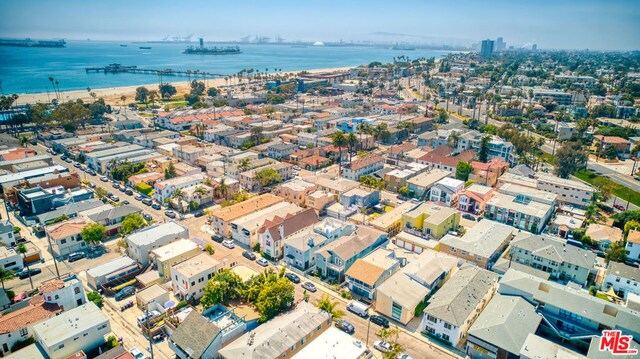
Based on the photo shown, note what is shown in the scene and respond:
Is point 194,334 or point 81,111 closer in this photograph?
point 194,334

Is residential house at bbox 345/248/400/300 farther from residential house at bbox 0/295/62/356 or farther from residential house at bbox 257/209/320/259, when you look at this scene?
residential house at bbox 0/295/62/356

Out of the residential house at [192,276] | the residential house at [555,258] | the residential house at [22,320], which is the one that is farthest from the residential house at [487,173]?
the residential house at [22,320]

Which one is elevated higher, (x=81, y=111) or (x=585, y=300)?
(x=81, y=111)

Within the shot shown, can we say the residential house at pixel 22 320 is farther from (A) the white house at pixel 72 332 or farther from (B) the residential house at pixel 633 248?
(B) the residential house at pixel 633 248

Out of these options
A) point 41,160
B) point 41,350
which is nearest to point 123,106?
point 41,160

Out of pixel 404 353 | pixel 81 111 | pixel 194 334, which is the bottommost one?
pixel 404 353

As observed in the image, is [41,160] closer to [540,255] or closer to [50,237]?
[50,237]
